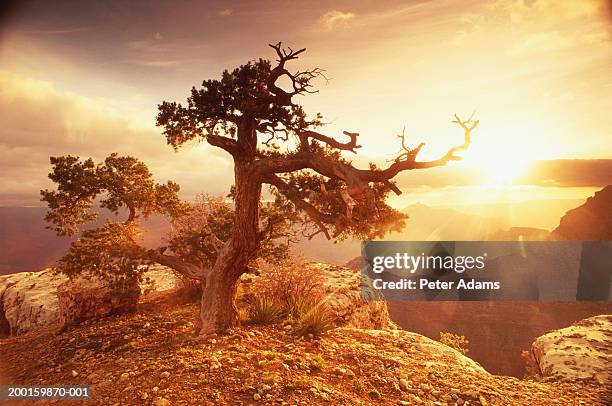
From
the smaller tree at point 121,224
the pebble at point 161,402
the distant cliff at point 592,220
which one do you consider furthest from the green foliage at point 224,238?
the distant cliff at point 592,220

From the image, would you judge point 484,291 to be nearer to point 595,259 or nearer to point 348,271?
point 595,259

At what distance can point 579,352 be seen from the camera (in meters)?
9.25

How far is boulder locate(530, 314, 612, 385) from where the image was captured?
8180mm

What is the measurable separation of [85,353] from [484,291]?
328 feet

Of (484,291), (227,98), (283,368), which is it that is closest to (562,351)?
(283,368)

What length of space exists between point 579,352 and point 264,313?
917cm

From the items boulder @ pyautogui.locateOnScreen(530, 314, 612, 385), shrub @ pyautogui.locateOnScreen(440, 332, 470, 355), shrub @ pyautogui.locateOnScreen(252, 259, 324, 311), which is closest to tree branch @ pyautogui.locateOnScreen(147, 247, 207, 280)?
shrub @ pyautogui.locateOnScreen(252, 259, 324, 311)

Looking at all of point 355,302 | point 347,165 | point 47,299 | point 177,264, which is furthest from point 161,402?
point 47,299

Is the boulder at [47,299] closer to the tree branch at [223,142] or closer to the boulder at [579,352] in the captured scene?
the tree branch at [223,142]

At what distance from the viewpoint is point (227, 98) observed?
7855mm

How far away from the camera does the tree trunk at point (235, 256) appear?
8.14 meters

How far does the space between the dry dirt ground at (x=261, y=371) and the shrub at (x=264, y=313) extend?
18.2 inches

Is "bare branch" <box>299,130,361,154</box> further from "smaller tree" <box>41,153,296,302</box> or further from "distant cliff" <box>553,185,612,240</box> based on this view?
"distant cliff" <box>553,185,612,240</box>

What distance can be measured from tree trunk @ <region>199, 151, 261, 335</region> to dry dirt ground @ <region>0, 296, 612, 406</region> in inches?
19.2
